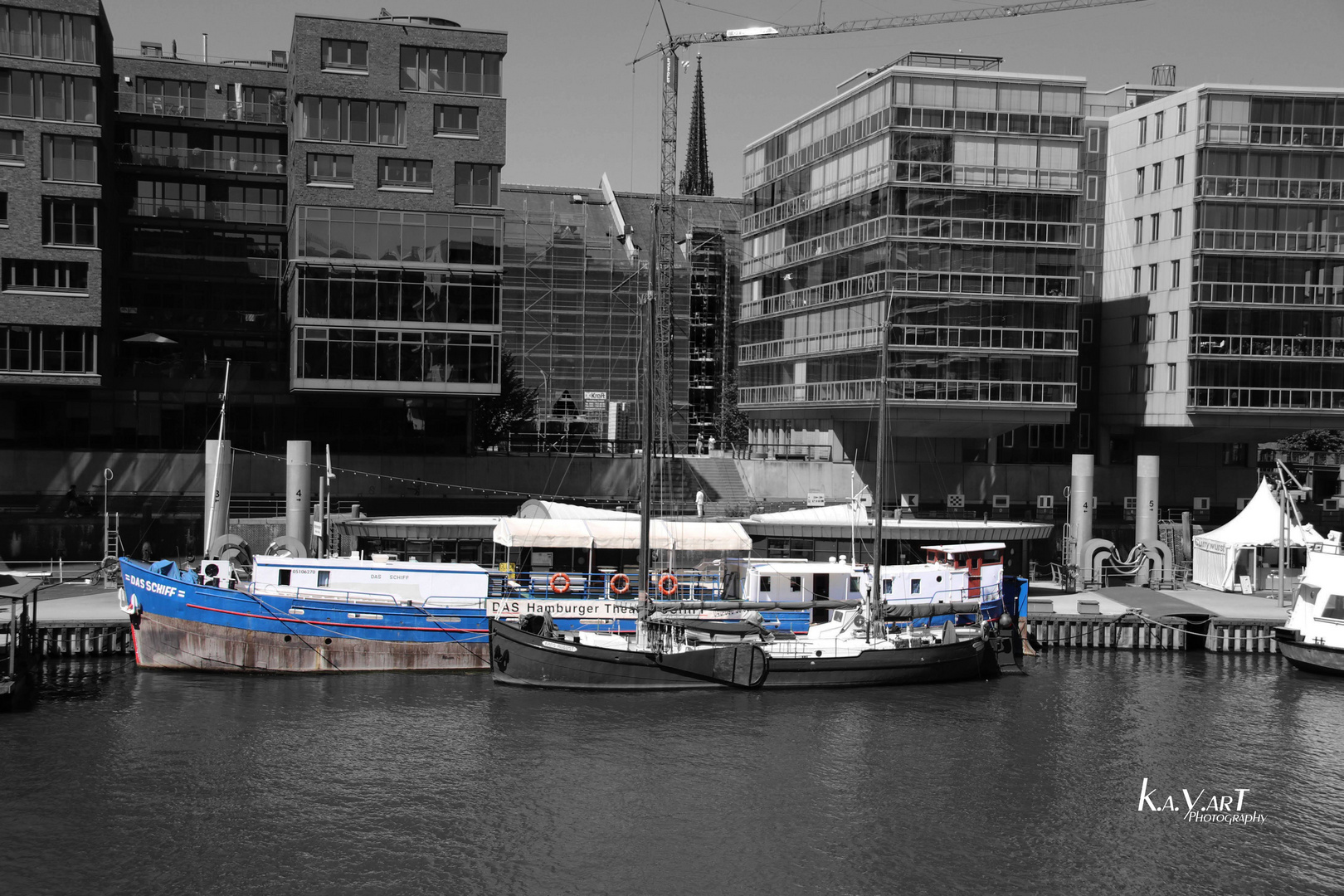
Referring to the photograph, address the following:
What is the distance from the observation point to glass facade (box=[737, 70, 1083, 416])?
7031 centimetres

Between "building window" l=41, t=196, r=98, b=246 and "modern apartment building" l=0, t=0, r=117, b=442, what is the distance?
4 centimetres

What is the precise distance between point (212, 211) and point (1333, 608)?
65.6 metres

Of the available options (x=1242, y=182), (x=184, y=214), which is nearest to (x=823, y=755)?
(x=1242, y=182)

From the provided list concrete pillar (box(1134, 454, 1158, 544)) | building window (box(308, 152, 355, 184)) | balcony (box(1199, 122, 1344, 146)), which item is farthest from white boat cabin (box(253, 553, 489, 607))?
balcony (box(1199, 122, 1344, 146))

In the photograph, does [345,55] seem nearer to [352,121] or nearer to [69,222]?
[352,121]

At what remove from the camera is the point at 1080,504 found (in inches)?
2486

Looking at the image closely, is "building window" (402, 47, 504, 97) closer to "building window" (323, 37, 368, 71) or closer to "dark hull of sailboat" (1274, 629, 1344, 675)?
"building window" (323, 37, 368, 71)

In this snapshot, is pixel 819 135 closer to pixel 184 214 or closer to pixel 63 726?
pixel 184 214

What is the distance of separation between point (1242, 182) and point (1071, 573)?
29.0 meters

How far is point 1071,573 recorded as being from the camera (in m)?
61.7

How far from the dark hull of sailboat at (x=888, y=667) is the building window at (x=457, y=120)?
1582 inches

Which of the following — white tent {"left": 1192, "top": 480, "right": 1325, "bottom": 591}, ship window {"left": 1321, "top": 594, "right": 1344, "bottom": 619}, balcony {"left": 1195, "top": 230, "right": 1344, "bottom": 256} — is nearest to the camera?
ship window {"left": 1321, "top": 594, "right": 1344, "bottom": 619}

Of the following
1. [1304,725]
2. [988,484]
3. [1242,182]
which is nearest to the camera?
[1304,725]

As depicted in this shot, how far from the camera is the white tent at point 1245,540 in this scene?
60.8 meters
